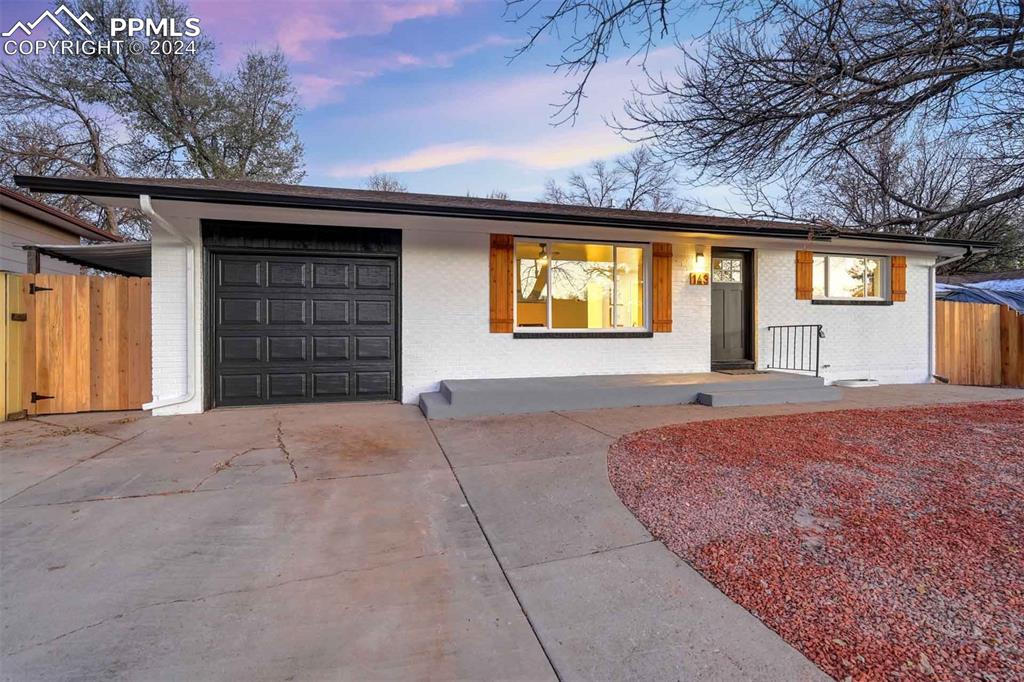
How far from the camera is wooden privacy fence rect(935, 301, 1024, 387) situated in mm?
9320

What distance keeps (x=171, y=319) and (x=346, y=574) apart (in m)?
5.16

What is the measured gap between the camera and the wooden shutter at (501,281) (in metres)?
6.84

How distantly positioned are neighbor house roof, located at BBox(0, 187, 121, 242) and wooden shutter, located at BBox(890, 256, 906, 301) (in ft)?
46.7

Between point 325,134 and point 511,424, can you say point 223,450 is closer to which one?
point 511,424

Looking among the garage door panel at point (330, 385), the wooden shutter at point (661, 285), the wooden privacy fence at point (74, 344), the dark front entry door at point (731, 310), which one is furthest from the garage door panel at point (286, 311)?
the dark front entry door at point (731, 310)

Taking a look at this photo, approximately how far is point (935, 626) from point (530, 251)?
6200 millimetres

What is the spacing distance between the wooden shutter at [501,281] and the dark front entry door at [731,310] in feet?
12.2

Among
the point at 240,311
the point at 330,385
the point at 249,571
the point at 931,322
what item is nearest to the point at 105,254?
the point at 240,311

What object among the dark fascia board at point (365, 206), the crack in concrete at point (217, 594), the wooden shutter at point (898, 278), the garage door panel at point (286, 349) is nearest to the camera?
the crack in concrete at point (217, 594)

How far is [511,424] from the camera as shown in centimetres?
525

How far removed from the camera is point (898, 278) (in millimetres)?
8680

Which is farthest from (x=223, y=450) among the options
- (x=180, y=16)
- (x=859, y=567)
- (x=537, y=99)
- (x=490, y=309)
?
(x=180, y=16)

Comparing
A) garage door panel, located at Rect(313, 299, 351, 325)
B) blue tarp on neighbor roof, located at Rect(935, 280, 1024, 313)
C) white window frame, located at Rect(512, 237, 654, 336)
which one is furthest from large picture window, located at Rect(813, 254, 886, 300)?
garage door panel, located at Rect(313, 299, 351, 325)

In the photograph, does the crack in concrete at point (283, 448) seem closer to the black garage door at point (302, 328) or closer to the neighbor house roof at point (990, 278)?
the black garage door at point (302, 328)
